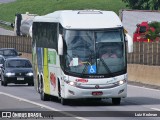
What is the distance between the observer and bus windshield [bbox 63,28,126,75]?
95.7 feet

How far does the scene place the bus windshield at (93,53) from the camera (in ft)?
95.7

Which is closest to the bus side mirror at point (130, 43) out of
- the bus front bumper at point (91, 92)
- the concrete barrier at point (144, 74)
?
the bus front bumper at point (91, 92)

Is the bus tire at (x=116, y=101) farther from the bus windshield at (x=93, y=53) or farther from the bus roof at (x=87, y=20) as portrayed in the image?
the bus roof at (x=87, y=20)

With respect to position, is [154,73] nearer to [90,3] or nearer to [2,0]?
[90,3]

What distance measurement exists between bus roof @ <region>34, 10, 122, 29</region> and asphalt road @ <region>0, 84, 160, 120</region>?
2.69 metres

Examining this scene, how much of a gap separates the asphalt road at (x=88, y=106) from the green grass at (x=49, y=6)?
79.0 metres

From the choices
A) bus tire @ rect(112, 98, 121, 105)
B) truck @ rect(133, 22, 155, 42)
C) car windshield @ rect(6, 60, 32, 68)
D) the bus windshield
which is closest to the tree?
truck @ rect(133, 22, 155, 42)

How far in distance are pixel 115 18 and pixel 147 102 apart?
364 centimetres

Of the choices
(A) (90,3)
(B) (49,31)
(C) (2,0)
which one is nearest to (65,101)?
(B) (49,31)

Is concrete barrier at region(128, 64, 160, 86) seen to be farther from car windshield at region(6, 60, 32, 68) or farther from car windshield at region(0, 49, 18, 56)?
car windshield at region(0, 49, 18, 56)

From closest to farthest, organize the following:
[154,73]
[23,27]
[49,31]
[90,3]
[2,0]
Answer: [49,31]
[154,73]
[23,27]
[90,3]
[2,0]

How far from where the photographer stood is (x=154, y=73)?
42.1 meters

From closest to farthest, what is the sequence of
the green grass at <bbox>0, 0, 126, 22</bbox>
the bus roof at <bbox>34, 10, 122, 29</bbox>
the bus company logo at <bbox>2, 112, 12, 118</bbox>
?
1. the bus company logo at <bbox>2, 112, 12, 118</bbox>
2. the bus roof at <bbox>34, 10, 122, 29</bbox>
3. the green grass at <bbox>0, 0, 126, 22</bbox>

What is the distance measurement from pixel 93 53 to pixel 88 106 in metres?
1.81
